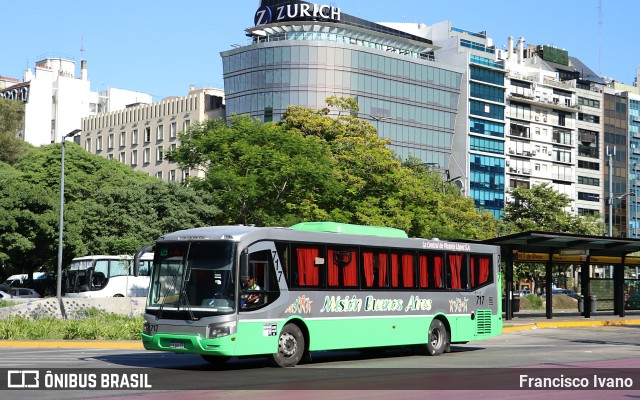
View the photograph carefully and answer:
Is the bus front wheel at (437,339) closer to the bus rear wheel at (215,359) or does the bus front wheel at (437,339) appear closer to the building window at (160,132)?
the bus rear wheel at (215,359)

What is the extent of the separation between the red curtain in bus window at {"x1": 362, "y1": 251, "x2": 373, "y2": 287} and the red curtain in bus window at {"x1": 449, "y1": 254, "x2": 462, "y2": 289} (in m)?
3.43

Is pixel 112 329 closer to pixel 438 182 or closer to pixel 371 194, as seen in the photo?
→ pixel 371 194

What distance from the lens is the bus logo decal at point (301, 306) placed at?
67.4ft

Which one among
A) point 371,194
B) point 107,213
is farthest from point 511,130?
point 107,213

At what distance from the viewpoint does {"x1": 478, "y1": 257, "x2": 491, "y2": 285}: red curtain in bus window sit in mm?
26562

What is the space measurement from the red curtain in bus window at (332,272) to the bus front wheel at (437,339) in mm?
3857

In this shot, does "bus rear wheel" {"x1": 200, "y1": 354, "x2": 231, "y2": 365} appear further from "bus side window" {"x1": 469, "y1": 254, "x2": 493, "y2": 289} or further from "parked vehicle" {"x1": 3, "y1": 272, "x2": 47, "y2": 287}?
"parked vehicle" {"x1": 3, "y1": 272, "x2": 47, "y2": 287}

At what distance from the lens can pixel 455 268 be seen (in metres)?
25.7

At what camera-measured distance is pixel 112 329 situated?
29.6m

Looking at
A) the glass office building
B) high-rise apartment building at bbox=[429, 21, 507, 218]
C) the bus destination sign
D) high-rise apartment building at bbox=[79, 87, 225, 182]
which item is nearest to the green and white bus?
the glass office building

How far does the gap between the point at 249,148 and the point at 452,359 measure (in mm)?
35993

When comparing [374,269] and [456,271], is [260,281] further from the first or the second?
[456,271]

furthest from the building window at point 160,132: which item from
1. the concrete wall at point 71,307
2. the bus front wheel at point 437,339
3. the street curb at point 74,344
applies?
the bus front wheel at point 437,339

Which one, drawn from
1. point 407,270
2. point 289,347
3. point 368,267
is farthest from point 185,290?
point 407,270
